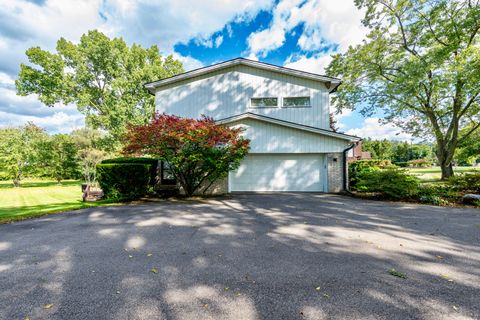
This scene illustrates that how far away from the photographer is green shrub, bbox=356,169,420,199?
830cm

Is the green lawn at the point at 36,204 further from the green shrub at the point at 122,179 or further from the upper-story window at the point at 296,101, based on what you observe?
the upper-story window at the point at 296,101

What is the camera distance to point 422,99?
14.9 metres

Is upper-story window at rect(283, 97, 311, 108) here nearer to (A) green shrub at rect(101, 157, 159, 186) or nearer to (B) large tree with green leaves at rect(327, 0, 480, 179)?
(B) large tree with green leaves at rect(327, 0, 480, 179)

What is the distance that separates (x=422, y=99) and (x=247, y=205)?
53.4 feet

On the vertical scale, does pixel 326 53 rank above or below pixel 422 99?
above

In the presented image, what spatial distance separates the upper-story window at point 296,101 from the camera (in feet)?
41.0

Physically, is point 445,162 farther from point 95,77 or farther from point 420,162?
point 420,162

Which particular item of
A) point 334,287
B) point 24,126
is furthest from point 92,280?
point 24,126

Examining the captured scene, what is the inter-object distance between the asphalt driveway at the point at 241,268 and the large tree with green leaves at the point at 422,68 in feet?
37.2

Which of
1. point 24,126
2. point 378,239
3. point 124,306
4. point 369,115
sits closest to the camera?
point 124,306

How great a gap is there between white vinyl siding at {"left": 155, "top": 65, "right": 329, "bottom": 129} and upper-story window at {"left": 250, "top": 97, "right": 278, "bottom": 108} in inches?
8.1

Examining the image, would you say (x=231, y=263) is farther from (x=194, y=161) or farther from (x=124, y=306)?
(x=194, y=161)

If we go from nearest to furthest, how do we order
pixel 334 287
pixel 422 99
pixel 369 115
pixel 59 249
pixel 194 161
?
pixel 334 287, pixel 59 249, pixel 194 161, pixel 422 99, pixel 369 115

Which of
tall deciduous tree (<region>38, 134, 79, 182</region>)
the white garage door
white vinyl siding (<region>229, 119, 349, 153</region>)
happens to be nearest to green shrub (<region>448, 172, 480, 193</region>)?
white vinyl siding (<region>229, 119, 349, 153</region>)
